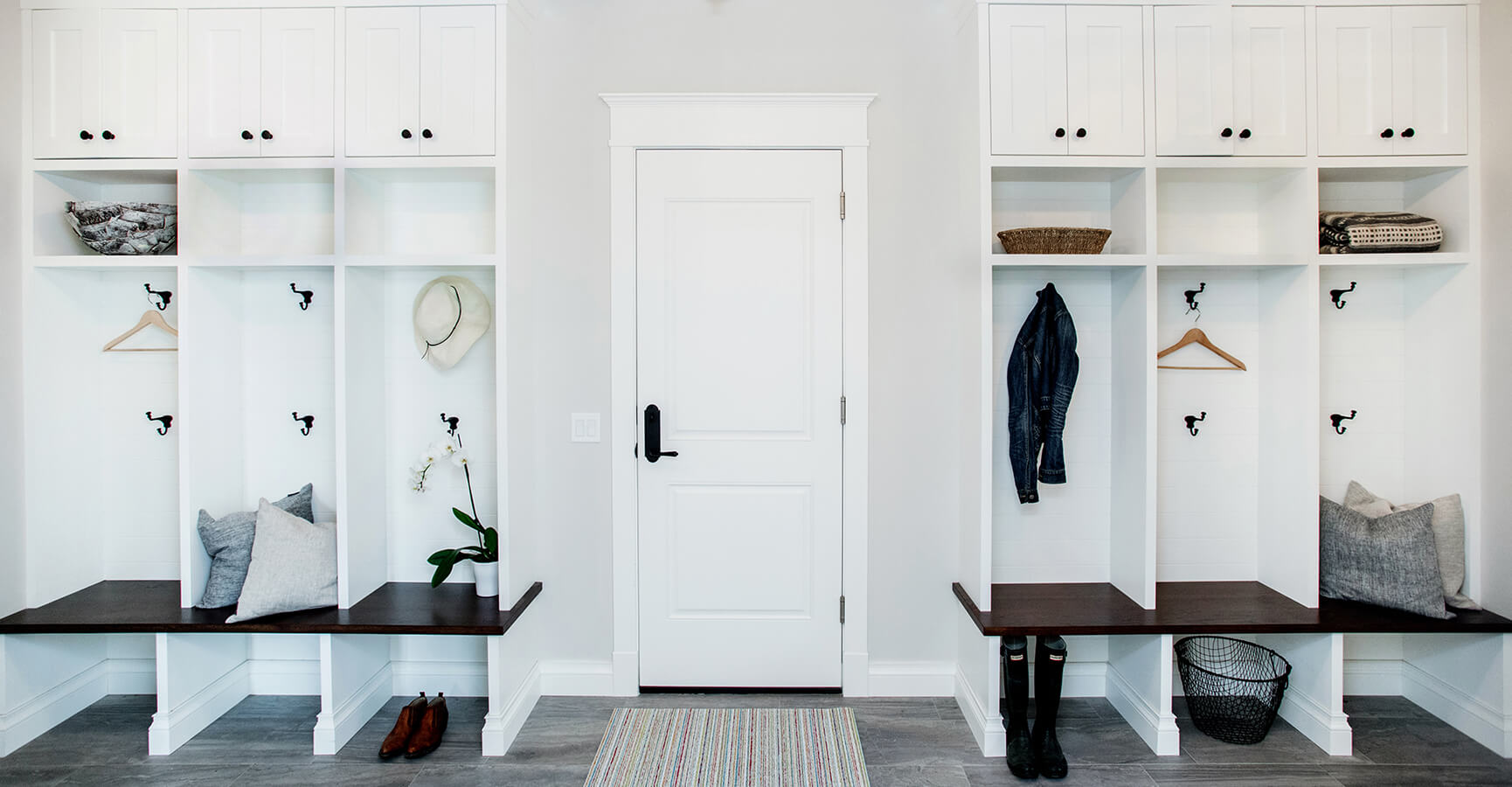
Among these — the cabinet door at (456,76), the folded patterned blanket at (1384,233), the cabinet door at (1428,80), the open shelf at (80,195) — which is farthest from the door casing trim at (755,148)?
the cabinet door at (1428,80)

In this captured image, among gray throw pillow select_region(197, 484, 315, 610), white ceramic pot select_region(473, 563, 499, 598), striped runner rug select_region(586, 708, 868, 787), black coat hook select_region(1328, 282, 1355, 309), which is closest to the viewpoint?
striped runner rug select_region(586, 708, 868, 787)

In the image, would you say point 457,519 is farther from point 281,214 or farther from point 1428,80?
point 1428,80

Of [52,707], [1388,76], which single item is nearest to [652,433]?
[52,707]

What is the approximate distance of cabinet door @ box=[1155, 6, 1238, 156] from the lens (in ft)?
8.11

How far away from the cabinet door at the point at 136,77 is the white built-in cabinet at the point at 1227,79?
3386mm

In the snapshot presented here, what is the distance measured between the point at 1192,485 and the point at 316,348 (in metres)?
3.44

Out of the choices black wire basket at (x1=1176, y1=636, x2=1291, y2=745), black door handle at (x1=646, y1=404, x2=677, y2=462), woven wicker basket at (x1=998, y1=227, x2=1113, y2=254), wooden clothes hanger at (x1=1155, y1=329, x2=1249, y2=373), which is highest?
woven wicker basket at (x1=998, y1=227, x2=1113, y2=254)

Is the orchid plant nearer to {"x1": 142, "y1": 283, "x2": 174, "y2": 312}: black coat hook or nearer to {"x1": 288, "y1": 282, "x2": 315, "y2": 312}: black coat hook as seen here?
{"x1": 288, "y1": 282, "x2": 315, "y2": 312}: black coat hook

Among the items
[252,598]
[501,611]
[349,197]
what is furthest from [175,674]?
[349,197]

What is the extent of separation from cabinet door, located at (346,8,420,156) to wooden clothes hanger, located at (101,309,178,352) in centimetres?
102

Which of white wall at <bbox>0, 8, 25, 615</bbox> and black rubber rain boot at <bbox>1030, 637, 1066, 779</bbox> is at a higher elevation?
white wall at <bbox>0, 8, 25, 615</bbox>

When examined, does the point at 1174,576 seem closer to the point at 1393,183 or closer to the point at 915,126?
the point at 1393,183

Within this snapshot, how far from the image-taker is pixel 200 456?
2.55 m

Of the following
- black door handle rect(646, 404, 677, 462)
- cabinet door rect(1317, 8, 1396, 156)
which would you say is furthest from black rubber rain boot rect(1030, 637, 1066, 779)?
cabinet door rect(1317, 8, 1396, 156)
